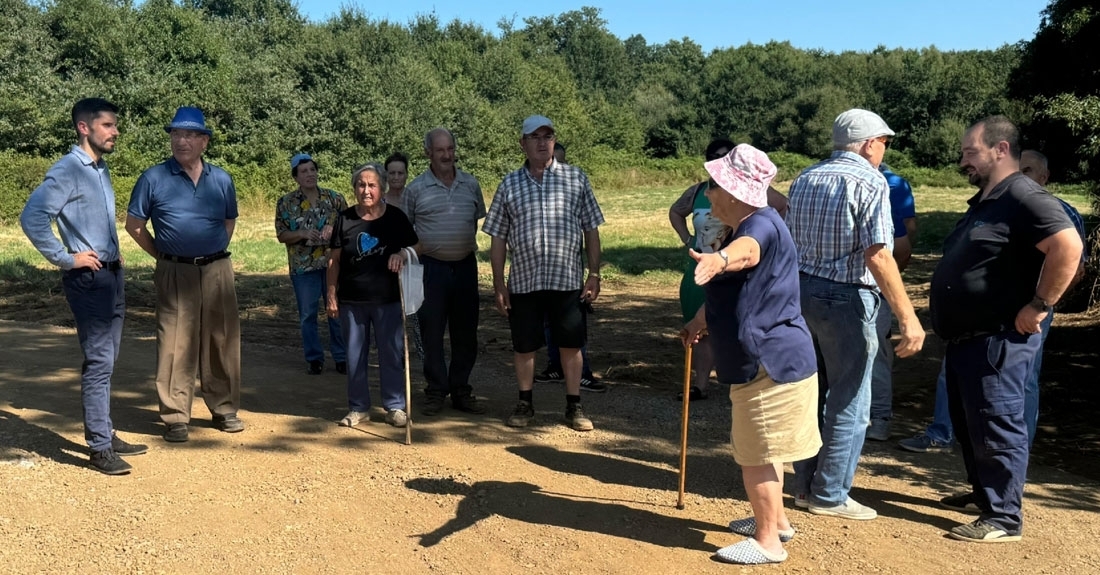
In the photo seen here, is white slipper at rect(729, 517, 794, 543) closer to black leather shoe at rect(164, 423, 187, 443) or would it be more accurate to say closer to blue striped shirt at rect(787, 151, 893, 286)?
blue striped shirt at rect(787, 151, 893, 286)

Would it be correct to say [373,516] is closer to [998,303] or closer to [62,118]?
[998,303]

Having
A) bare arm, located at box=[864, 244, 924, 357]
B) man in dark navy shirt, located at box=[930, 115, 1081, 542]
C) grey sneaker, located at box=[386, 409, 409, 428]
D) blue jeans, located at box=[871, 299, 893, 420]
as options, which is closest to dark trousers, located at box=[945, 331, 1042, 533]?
man in dark navy shirt, located at box=[930, 115, 1081, 542]

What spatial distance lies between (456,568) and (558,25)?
88.4 meters

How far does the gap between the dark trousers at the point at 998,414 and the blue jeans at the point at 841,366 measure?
18.2 inches

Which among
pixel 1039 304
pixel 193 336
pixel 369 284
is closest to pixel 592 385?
pixel 369 284

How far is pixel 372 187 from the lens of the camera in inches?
251

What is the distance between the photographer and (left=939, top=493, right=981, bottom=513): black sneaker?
511cm

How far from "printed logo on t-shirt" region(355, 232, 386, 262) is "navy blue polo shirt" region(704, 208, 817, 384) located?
9.28 feet

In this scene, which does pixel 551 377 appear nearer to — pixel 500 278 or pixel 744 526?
pixel 500 278

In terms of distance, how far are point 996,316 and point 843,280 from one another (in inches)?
27.5

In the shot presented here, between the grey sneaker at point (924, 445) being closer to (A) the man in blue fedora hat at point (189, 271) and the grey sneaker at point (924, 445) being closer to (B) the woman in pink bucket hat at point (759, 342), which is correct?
(B) the woman in pink bucket hat at point (759, 342)

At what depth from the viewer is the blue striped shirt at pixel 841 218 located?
465 centimetres

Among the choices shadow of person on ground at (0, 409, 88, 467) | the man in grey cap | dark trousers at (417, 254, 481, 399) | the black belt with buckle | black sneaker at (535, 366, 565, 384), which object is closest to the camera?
the man in grey cap

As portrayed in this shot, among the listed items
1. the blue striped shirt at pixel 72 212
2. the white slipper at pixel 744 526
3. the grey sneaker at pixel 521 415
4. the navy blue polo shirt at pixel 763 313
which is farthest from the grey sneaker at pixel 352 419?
the navy blue polo shirt at pixel 763 313
